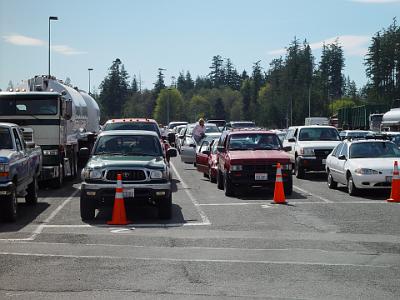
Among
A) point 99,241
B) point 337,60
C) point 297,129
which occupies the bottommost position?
point 99,241

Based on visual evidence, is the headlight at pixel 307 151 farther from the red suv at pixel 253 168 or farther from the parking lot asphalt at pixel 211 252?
the parking lot asphalt at pixel 211 252

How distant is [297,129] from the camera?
25844 mm

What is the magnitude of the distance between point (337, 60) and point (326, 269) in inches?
5480

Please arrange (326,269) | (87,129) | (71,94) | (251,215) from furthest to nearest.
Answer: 1. (87,129)
2. (71,94)
3. (251,215)
4. (326,269)

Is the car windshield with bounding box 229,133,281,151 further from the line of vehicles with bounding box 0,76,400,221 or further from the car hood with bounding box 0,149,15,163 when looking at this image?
the car hood with bounding box 0,149,15,163

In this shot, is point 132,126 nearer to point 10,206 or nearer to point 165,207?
point 165,207

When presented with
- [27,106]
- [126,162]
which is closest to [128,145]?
[126,162]

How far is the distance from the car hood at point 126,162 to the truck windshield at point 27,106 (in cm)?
683

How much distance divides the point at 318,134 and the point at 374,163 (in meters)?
7.65

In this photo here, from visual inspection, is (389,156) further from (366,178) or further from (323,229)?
(323,229)

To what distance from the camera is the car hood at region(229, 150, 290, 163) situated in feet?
58.4

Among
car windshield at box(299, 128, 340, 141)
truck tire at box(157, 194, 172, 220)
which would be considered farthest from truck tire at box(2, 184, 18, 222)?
car windshield at box(299, 128, 340, 141)

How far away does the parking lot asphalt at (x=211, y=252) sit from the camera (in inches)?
308

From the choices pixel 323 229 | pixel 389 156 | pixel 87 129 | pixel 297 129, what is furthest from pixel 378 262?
pixel 87 129
